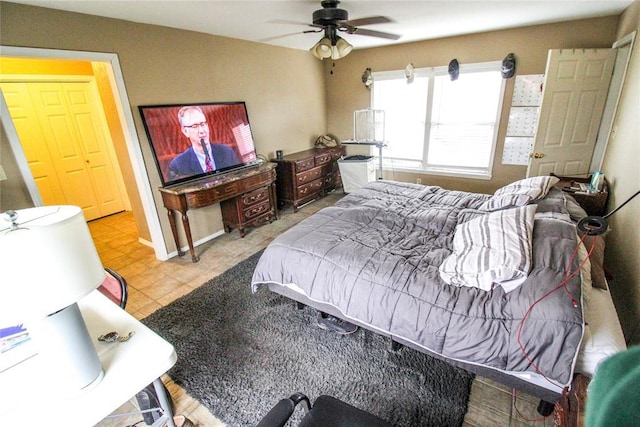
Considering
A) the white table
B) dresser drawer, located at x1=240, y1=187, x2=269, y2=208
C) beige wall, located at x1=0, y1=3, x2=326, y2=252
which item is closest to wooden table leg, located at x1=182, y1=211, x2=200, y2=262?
beige wall, located at x1=0, y1=3, x2=326, y2=252

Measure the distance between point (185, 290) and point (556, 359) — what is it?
9.01ft

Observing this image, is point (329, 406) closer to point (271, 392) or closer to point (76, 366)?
point (271, 392)

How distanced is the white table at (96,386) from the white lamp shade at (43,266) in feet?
1.18

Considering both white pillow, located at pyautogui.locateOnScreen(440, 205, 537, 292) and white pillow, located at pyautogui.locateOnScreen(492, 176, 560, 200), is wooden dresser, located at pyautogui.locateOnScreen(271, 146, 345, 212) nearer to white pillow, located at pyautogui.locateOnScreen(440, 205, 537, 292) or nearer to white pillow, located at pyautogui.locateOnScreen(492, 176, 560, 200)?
white pillow, located at pyautogui.locateOnScreen(492, 176, 560, 200)

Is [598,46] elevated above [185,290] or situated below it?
above

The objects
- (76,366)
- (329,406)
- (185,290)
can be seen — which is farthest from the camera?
(185,290)

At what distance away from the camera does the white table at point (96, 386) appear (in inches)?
37.1

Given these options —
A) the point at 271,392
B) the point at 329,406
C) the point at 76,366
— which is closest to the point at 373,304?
the point at 329,406

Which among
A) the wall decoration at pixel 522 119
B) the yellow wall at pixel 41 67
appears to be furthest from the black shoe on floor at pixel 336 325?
the yellow wall at pixel 41 67

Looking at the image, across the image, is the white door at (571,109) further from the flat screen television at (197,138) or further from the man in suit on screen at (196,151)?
the man in suit on screen at (196,151)

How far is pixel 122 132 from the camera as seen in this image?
3066 millimetres

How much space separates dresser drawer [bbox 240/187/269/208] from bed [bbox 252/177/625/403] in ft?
5.30

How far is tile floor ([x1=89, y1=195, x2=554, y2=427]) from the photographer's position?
1629 mm

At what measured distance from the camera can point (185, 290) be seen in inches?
111
